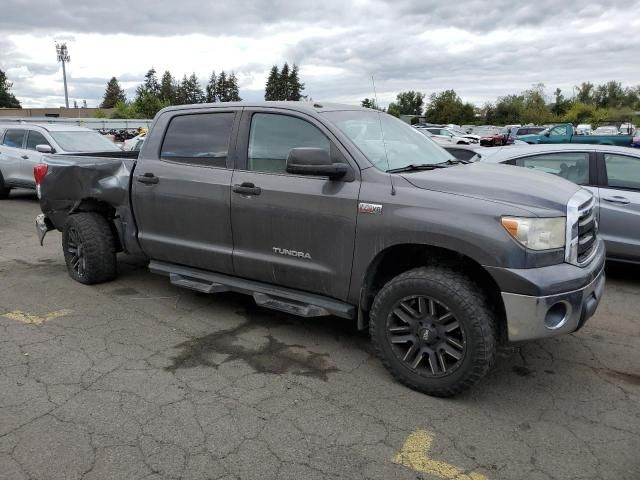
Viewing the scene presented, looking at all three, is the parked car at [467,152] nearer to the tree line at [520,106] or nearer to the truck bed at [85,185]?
the truck bed at [85,185]

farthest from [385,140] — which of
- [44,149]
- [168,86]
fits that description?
[168,86]

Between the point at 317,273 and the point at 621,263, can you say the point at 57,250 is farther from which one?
the point at 621,263

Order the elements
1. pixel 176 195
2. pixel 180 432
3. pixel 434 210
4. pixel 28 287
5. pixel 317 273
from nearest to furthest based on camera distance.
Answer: pixel 180 432, pixel 434 210, pixel 317 273, pixel 176 195, pixel 28 287

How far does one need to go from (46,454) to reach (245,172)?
7.71 ft

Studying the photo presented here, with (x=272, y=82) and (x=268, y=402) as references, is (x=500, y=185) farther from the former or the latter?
(x=272, y=82)

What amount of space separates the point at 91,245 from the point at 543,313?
14.0ft

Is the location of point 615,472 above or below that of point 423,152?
below

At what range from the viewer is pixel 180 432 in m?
3.07

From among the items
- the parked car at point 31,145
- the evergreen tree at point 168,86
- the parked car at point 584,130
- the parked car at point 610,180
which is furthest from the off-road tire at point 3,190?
the evergreen tree at point 168,86

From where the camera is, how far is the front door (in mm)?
3805

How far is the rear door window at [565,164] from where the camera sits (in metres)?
6.24

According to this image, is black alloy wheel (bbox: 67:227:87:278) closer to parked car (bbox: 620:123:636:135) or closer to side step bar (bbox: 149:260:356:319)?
side step bar (bbox: 149:260:356:319)

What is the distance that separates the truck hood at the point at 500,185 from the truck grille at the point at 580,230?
64 millimetres

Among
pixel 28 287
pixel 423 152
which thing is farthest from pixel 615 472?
pixel 28 287
